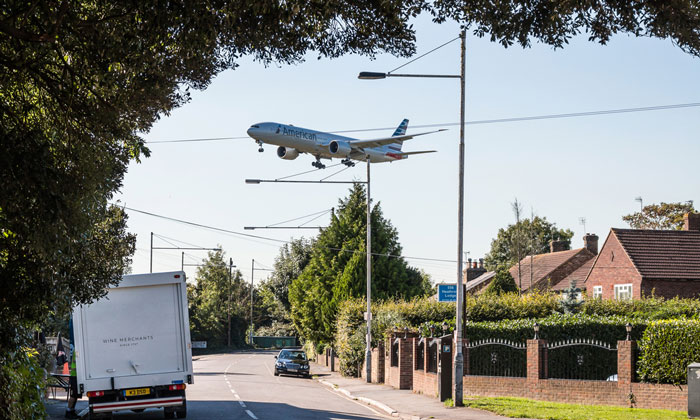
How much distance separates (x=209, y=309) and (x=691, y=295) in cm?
6070

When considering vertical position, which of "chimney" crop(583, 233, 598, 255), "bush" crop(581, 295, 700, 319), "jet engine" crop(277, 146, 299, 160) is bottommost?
"bush" crop(581, 295, 700, 319)

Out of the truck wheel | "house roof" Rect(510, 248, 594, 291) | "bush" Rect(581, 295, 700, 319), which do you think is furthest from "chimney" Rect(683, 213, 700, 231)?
the truck wheel

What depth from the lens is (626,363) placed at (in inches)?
787

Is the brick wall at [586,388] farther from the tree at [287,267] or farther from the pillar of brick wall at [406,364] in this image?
the tree at [287,267]

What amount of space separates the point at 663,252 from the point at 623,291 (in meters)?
2.80

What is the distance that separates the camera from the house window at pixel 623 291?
41875mm

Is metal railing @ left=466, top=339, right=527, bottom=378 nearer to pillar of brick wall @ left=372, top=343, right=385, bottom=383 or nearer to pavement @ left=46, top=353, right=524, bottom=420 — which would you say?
pavement @ left=46, top=353, right=524, bottom=420

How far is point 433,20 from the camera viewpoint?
10.2 metres

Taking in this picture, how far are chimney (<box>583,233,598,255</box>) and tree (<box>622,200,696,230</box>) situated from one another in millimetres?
15474

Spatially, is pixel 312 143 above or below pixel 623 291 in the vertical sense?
above

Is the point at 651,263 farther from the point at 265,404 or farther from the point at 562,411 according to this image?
the point at 265,404

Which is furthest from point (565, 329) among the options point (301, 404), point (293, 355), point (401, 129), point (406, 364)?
point (401, 129)

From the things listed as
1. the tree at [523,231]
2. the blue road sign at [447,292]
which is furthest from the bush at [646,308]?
the tree at [523,231]

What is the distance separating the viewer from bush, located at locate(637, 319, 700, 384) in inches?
744
